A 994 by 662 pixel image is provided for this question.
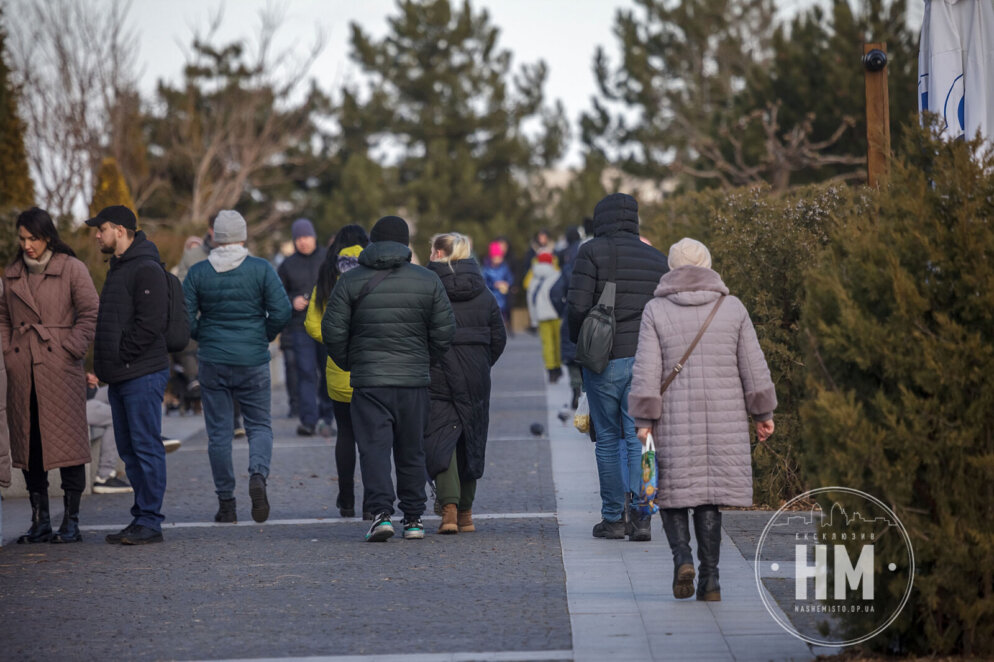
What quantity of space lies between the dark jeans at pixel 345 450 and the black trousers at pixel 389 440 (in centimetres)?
91

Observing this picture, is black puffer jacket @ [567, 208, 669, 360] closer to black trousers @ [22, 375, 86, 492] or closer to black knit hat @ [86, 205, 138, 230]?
black knit hat @ [86, 205, 138, 230]

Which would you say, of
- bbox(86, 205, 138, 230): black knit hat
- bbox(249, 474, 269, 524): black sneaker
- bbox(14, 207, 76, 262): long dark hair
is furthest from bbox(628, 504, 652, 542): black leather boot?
bbox(14, 207, 76, 262): long dark hair

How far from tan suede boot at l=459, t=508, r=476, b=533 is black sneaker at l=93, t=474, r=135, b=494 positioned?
3401mm

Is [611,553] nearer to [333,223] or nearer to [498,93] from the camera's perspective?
[333,223]

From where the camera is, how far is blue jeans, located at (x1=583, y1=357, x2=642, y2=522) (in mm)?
8367

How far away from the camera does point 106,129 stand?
2892cm

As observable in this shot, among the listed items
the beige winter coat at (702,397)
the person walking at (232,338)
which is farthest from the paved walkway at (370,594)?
the beige winter coat at (702,397)

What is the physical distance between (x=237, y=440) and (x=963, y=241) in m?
10.4

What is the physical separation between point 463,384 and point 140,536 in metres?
2.12

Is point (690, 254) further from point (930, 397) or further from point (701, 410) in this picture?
point (930, 397)

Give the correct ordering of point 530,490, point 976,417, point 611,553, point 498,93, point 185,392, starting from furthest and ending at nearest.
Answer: point 498,93 < point 185,392 < point 530,490 < point 611,553 < point 976,417

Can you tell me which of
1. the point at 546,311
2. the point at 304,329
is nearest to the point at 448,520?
the point at 304,329

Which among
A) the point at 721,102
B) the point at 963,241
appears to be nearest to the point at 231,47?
the point at 721,102

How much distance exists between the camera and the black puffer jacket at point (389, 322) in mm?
8500
